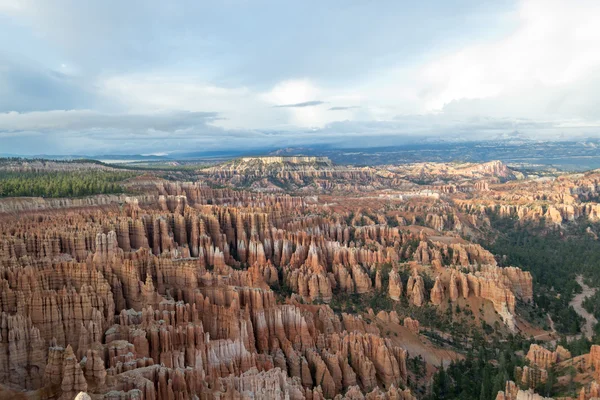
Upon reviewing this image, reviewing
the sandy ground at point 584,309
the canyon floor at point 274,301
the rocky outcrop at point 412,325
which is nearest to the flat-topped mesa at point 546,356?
the canyon floor at point 274,301

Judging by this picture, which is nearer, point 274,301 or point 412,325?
point 274,301

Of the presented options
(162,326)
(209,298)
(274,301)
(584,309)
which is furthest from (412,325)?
(584,309)

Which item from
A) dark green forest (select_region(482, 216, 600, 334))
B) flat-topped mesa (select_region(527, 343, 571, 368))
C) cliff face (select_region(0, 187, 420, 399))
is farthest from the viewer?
dark green forest (select_region(482, 216, 600, 334))

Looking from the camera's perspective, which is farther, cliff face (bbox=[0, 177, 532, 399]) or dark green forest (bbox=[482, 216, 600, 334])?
dark green forest (bbox=[482, 216, 600, 334])

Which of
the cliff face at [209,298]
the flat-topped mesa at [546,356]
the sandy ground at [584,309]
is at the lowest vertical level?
the sandy ground at [584,309]

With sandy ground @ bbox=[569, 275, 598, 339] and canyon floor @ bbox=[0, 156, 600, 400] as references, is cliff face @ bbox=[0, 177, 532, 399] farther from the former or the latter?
sandy ground @ bbox=[569, 275, 598, 339]

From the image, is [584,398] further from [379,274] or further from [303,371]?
[379,274]

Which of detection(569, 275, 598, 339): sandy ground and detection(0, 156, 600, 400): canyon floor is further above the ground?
detection(0, 156, 600, 400): canyon floor

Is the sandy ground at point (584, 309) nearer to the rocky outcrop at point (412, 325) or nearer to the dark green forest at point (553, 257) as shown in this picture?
the dark green forest at point (553, 257)

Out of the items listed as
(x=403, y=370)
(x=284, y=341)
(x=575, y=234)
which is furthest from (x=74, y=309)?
(x=575, y=234)

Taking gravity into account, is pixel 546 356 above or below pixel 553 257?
above

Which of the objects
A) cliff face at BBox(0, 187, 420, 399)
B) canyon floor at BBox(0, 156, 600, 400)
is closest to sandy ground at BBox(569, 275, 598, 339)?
canyon floor at BBox(0, 156, 600, 400)

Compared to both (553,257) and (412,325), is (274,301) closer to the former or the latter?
(412,325)
